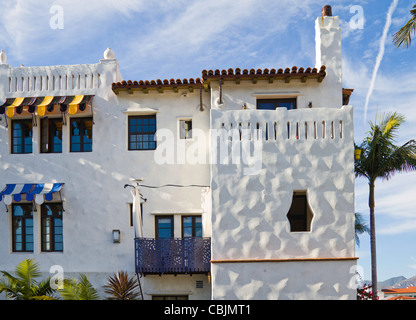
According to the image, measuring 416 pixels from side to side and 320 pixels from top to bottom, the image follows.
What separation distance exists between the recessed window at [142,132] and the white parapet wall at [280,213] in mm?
3599

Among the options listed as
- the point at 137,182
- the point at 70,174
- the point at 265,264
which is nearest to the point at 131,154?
the point at 137,182

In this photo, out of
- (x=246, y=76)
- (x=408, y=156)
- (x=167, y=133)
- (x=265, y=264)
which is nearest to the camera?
(x=265, y=264)

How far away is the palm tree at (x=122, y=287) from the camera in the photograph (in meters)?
15.4

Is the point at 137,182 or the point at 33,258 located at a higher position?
the point at 137,182

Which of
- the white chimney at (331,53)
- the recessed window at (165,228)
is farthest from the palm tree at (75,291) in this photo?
the white chimney at (331,53)

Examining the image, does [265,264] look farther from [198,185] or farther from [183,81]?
[183,81]

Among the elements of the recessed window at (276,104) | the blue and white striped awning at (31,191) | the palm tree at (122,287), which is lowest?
the palm tree at (122,287)

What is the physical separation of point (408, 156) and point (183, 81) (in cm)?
1077

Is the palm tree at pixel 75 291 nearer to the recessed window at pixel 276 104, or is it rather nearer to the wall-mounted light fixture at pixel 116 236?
the wall-mounted light fixture at pixel 116 236

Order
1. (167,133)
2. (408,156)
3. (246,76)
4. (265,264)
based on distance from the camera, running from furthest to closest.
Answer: (408,156), (167,133), (246,76), (265,264)

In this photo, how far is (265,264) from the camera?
13.2 m

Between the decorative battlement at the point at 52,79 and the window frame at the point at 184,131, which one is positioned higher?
the decorative battlement at the point at 52,79

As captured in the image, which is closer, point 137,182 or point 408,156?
point 137,182

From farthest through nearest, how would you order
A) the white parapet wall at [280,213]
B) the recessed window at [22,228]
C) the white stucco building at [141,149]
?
the recessed window at [22,228]
the white stucco building at [141,149]
the white parapet wall at [280,213]
